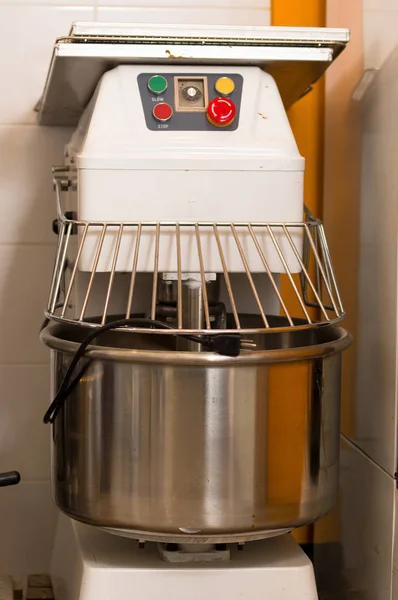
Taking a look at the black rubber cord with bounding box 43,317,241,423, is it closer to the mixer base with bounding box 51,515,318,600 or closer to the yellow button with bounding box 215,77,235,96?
the mixer base with bounding box 51,515,318,600

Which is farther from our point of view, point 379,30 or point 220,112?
point 379,30

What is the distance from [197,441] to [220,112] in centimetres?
38

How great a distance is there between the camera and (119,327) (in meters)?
0.80

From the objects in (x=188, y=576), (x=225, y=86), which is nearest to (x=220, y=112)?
(x=225, y=86)

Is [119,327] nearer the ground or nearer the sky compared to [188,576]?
nearer the sky

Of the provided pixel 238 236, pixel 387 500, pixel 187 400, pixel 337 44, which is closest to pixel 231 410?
pixel 187 400

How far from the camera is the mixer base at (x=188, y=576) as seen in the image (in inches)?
34.2

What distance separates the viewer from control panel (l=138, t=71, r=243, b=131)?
91 centimetres

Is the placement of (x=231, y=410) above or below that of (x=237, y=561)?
above

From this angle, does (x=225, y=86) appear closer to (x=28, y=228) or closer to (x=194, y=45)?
(x=194, y=45)

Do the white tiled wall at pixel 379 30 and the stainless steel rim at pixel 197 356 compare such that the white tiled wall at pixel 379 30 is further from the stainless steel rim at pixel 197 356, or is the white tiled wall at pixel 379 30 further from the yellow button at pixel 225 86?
the stainless steel rim at pixel 197 356

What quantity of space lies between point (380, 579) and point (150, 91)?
2.24 ft

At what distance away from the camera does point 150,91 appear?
3.03ft

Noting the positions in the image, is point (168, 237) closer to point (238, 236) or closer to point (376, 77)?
point (238, 236)
